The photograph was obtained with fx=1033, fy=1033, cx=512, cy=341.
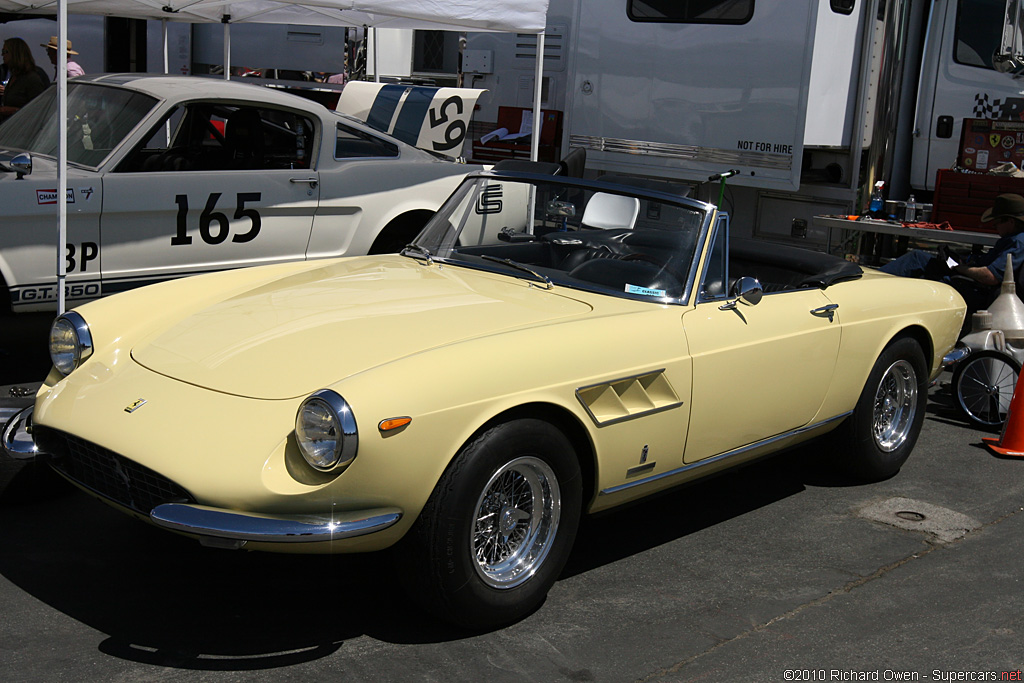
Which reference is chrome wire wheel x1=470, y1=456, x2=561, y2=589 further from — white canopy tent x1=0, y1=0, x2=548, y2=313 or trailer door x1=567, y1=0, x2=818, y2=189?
trailer door x1=567, y1=0, x2=818, y2=189

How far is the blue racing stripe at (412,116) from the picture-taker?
8.16 meters

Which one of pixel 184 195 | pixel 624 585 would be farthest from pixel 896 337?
pixel 184 195

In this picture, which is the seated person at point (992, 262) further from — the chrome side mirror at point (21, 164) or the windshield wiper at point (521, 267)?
the chrome side mirror at point (21, 164)

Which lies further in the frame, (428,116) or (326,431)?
(428,116)

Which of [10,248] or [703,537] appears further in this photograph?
[10,248]

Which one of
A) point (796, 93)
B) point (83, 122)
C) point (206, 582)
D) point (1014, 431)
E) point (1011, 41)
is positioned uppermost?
point (1011, 41)

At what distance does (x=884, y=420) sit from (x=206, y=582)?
324cm

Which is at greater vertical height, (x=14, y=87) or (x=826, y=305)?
(x=14, y=87)

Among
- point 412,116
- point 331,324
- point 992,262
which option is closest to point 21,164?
point 331,324

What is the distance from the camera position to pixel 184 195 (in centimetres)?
626

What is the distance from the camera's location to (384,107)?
835 centimetres

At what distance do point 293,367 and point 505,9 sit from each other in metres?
4.61

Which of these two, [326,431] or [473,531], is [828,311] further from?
[326,431]

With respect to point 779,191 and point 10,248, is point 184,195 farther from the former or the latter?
point 779,191
